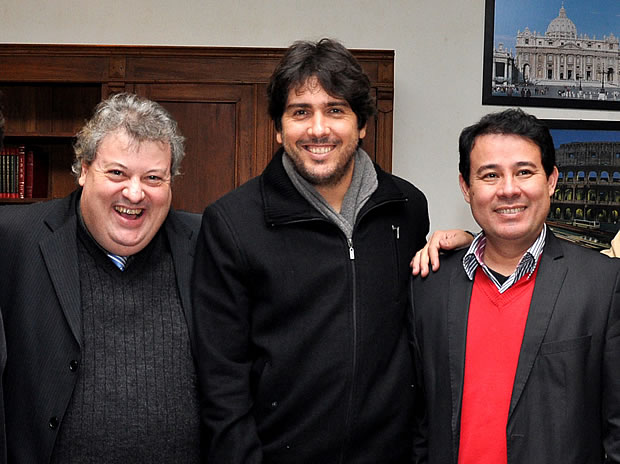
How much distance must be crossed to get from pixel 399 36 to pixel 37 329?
295 cm

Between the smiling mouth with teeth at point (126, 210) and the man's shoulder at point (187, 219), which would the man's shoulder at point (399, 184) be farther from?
the smiling mouth with teeth at point (126, 210)

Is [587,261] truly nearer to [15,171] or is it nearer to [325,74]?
[325,74]

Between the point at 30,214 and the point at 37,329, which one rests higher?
A: the point at 30,214

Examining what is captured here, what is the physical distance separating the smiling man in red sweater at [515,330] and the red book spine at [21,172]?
8.99 feet

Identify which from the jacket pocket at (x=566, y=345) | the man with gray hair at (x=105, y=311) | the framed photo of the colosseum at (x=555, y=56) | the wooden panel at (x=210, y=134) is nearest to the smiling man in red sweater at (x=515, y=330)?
the jacket pocket at (x=566, y=345)

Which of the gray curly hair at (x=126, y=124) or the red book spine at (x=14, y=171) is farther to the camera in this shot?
the red book spine at (x=14, y=171)

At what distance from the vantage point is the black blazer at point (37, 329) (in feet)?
5.45

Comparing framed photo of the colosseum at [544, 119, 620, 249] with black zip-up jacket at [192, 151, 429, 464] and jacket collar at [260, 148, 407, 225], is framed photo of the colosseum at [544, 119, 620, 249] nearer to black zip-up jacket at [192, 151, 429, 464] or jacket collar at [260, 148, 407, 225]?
jacket collar at [260, 148, 407, 225]

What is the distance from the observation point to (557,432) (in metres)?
1.63

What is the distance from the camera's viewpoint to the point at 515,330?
5.60ft

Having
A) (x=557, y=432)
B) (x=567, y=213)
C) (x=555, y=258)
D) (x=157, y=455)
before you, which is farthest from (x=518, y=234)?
(x=567, y=213)

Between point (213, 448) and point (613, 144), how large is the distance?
3243 millimetres

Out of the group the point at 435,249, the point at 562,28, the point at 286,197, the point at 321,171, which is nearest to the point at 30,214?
the point at 286,197

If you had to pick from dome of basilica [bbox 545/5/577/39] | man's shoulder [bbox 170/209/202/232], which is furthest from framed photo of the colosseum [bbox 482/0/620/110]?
man's shoulder [bbox 170/209/202/232]
